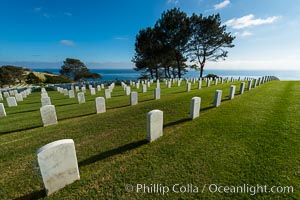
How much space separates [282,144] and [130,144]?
12.7 ft

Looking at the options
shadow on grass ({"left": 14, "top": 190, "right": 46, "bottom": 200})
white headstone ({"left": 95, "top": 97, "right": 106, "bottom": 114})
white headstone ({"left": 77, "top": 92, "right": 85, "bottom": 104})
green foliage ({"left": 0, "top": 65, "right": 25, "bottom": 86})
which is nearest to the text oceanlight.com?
shadow on grass ({"left": 14, "top": 190, "right": 46, "bottom": 200})

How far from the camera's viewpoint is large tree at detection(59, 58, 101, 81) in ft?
155

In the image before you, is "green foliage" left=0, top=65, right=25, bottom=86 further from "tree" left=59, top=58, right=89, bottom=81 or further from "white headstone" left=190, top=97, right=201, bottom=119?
"white headstone" left=190, top=97, right=201, bottom=119

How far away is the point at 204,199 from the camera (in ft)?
7.67

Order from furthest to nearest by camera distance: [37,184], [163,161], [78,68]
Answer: [78,68]
[163,161]
[37,184]

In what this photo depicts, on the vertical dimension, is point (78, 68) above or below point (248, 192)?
above

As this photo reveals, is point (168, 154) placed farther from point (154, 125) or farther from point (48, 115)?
point (48, 115)

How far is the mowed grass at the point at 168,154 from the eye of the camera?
259cm

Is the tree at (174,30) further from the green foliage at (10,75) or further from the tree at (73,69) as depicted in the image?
the green foliage at (10,75)

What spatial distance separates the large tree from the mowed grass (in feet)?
153

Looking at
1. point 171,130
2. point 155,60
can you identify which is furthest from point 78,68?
point 171,130

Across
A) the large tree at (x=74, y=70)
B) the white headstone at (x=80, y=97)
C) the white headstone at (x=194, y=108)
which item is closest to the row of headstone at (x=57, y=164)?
the white headstone at (x=194, y=108)

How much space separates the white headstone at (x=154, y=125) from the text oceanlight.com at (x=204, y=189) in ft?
5.08

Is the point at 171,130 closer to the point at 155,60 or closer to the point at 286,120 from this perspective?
the point at 286,120
